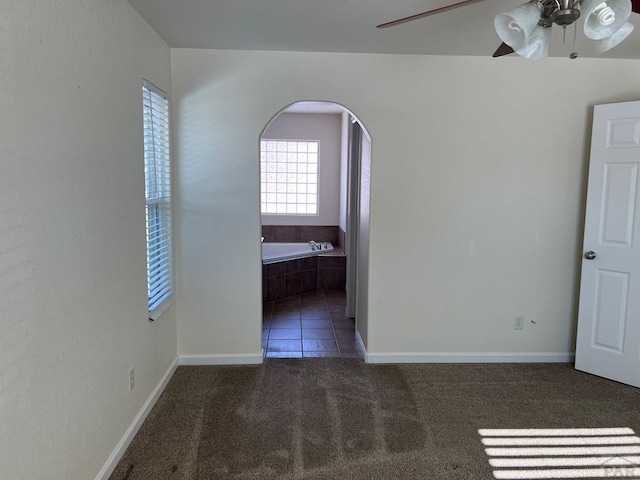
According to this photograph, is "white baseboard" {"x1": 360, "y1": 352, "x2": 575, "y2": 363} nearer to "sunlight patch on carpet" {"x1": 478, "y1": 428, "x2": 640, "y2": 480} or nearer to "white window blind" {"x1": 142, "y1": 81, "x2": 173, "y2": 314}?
"sunlight patch on carpet" {"x1": 478, "y1": 428, "x2": 640, "y2": 480}

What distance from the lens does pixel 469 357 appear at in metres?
3.72

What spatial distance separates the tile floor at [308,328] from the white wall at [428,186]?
17.3 inches

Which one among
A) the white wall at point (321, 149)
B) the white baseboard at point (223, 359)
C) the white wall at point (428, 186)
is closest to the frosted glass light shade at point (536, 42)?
the white wall at point (428, 186)

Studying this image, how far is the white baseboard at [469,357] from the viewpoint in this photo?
12.0ft

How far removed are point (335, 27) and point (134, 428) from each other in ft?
8.61

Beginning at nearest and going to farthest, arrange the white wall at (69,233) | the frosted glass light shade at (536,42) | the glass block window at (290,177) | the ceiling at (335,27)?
the white wall at (69,233) → the frosted glass light shade at (536,42) → the ceiling at (335,27) → the glass block window at (290,177)

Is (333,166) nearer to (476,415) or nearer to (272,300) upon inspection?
(272,300)

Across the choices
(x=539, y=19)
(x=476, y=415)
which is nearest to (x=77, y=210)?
(x=539, y=19)

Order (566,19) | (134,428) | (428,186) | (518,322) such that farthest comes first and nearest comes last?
1. (518,322)
2. (428,186)
3. (134,428)
4. (566,19)

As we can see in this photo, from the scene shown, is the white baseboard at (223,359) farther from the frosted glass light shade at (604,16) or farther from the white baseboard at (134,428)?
the frosted glass light shade at (604,16)

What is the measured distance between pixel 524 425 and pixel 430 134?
2.09 metres

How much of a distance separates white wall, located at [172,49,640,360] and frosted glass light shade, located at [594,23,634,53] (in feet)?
5.69

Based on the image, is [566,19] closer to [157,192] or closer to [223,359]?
[157,192]

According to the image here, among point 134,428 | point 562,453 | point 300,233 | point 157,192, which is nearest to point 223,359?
point 134,428
